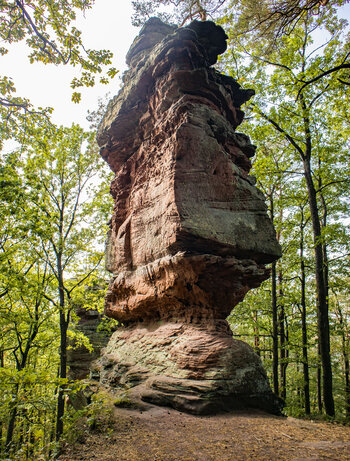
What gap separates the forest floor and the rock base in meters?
0.33

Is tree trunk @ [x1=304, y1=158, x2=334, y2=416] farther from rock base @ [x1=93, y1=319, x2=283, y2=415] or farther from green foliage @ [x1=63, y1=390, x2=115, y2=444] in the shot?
green foliage @ [x1=63, y1=390, x2=115, y2=444]

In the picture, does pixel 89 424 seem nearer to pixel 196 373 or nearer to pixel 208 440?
pixel 208 440

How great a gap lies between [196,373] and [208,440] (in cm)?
172

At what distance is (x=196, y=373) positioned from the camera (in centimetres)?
558

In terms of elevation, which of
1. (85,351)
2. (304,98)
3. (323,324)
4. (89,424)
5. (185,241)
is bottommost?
(85,351)

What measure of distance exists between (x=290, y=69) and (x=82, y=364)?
62.6 ft

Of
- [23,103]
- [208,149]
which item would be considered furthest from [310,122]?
[23,103]

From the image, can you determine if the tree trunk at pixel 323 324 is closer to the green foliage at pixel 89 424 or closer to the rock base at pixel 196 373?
the rock base at pixel 196 373

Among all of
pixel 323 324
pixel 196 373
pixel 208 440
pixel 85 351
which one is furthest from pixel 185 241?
pixel 85 351

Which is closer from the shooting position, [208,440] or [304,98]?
[208,440]

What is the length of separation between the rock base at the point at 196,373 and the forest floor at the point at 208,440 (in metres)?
0.33

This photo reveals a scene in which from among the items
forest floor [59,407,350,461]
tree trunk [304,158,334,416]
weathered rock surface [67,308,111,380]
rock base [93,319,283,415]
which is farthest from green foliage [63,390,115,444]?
weathered rock surface [67,308,111,380]

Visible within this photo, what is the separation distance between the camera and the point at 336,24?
12.4 meters

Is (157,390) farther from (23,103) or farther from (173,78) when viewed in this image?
(173,78)
